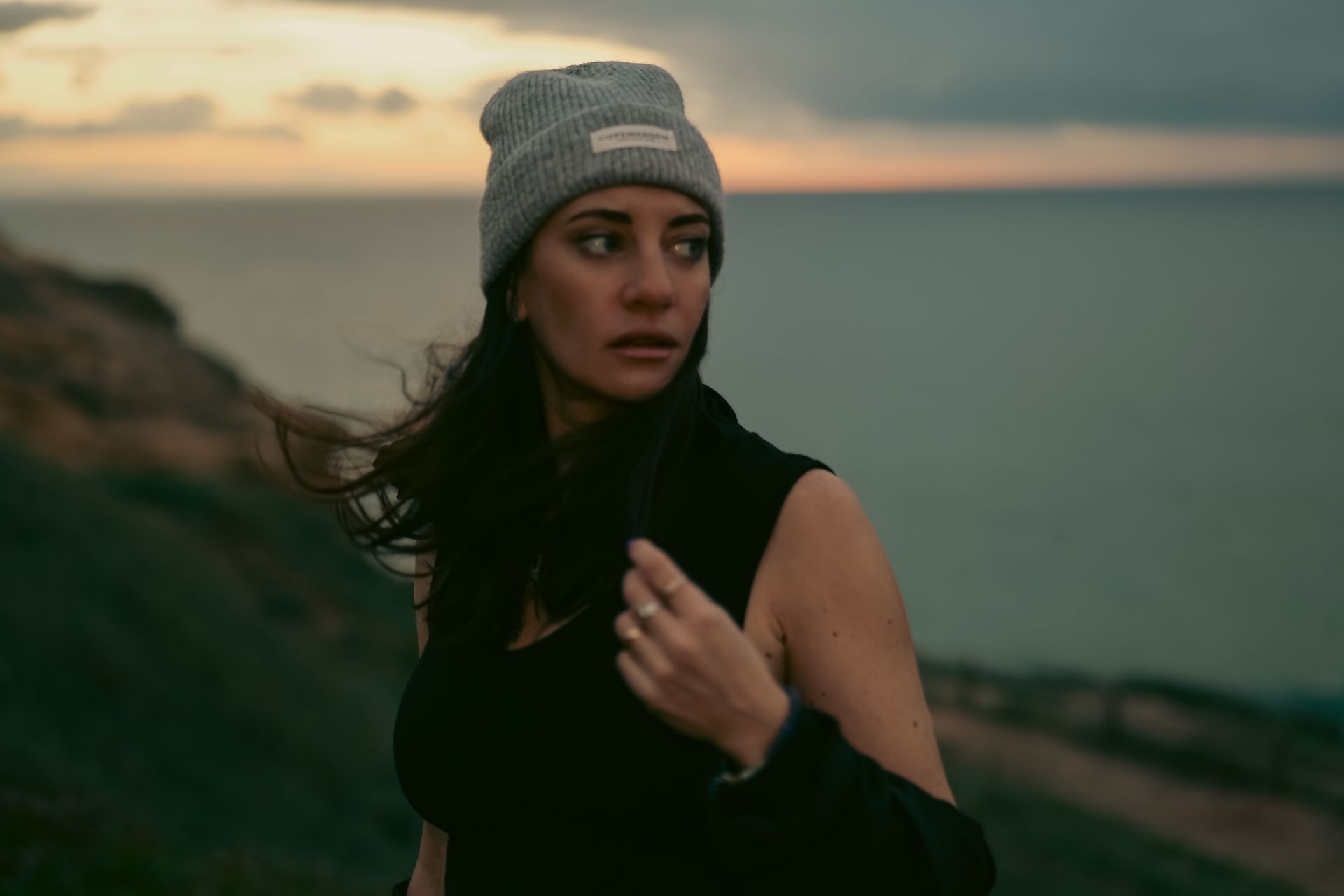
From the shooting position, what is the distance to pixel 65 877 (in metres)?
5.90

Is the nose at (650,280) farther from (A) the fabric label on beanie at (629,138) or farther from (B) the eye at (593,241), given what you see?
(A) the fabric label on beanie at (629,138)

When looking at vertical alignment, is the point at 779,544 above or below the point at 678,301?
below

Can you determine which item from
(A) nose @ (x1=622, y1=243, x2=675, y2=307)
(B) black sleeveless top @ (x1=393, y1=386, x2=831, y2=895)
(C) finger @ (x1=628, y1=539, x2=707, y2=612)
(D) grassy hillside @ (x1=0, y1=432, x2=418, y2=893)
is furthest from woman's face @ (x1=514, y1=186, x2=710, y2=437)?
(D) grassy hillside @ (x1=0, y1=432, x2=418, y2=893)

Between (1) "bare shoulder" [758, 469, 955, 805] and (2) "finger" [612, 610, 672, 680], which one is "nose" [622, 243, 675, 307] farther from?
(2) "finger" [612, 610, 672, 680]

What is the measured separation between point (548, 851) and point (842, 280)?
7068 inches

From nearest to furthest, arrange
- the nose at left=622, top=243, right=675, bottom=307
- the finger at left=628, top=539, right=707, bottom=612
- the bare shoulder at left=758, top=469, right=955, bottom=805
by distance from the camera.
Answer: the finger at left=628, top=539, right=707, bottom=612, the bare shoulder at left=758, top=469, right=955, bottom=805, the nose at left=622, top=243, right=675, bottom=307

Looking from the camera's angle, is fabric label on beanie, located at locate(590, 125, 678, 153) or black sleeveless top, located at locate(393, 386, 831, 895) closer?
black sleeveless top, located at locate(393, 386, 831, 895)

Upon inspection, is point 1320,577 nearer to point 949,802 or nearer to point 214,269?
point 949,802

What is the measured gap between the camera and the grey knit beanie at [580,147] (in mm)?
2311

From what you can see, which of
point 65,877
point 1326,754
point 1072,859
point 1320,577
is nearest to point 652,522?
point 65,877

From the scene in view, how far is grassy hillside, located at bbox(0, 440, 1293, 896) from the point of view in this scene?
7.22 meters

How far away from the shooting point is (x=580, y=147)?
7.62 ft

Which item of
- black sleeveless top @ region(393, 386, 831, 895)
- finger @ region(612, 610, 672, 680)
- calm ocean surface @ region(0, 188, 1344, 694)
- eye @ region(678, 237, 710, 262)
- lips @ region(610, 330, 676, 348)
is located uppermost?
eye @ region(678, 237, 710, 262)

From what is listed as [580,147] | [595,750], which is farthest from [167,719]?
[580,147]
